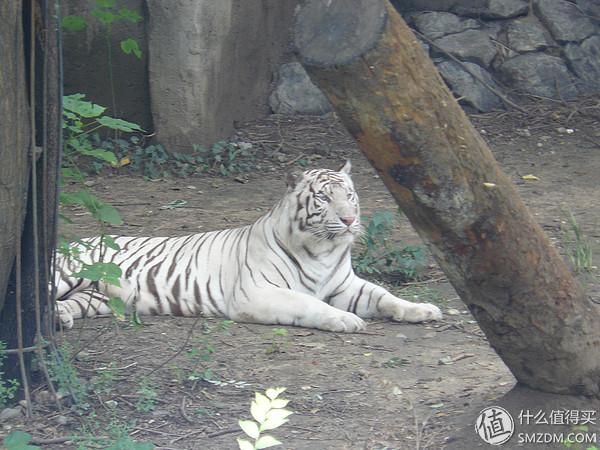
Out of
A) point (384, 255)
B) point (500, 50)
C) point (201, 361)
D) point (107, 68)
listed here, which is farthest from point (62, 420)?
point (500, 50)

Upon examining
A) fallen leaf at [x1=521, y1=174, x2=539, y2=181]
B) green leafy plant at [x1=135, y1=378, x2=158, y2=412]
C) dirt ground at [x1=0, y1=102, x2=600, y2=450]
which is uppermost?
fallen leaf at [x1=521, y1=174, x2=539, y2=181]

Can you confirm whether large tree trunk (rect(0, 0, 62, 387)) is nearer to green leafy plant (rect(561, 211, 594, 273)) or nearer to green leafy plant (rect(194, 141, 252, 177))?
green leafy plant (rect(561, 211, 594, 273))

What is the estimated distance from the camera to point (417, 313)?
211 inches

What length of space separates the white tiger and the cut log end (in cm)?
268

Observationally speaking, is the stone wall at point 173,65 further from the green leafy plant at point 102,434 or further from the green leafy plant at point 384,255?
the green leafy plant at point 102,434

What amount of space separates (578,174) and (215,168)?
3011mm

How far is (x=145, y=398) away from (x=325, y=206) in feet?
6.16

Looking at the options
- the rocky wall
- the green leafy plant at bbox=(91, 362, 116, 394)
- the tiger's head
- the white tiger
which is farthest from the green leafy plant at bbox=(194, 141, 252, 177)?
the green leafy plant at bbox=(91, 362, 116, 394)

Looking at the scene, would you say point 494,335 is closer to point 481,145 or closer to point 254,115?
point 481,145

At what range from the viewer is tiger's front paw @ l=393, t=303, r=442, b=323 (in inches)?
211

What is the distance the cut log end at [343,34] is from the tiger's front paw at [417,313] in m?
2.75

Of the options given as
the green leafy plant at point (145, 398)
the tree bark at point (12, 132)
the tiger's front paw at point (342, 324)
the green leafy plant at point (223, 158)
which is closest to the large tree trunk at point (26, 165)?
the tree bark at point (12, 132)

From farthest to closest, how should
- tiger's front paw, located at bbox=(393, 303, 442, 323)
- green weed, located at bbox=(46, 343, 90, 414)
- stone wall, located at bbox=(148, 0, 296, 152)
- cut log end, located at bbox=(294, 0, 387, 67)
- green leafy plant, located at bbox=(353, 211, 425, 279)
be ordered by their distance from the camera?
stone wall, located at bbox=(148, 0, 296, 152) → green leafy plant, located at bbox=(353, 211, 425, 279) → tiger's front paw, located at bbox=(393, 303, 442, 323) → green weed, located at bbox=(46, 343, 90, 414) → cut log end, located at bbox=(294, 0, 387, 67)

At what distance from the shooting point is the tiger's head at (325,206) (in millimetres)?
5586
